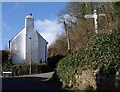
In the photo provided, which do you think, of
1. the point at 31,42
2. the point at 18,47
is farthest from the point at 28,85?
the point at 18,47

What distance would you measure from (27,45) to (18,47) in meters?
1.65

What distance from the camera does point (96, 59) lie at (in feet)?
54.7

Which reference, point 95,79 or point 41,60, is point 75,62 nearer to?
point 95,79

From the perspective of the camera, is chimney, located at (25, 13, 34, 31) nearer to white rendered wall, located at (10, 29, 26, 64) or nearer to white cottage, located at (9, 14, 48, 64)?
white cottage, located at (9, 14, 48, 64)

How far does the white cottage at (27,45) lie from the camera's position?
49.8 meters

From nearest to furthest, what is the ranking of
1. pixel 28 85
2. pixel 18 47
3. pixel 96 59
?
pixel 96 59 < pixel 28 85 < pixel 18 47

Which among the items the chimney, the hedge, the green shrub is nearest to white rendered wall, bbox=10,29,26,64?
the chimney

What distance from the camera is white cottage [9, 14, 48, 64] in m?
49.8

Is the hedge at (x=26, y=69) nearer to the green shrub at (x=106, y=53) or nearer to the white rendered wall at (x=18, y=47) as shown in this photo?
the white rendered wall at (x=18, y=47)

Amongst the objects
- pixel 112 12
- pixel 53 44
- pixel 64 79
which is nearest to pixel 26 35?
pixel 53 44

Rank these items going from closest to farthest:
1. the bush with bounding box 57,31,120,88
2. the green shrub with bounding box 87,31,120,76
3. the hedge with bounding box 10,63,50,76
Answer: the green shrub with bounding box 87,31,120,76
the bush with bounding box 57,31,120,88
the hedge with bounding box 10,63,50,76

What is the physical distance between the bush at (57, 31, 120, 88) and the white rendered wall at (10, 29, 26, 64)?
1228 inches

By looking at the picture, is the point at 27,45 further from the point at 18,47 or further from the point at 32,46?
the point at 18,47

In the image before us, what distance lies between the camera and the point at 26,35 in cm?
5000
